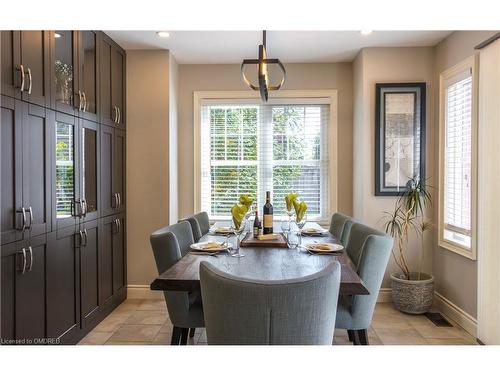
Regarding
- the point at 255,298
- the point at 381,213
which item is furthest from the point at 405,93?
the point at 255,298

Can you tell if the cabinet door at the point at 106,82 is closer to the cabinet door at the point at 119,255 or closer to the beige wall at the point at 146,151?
the beige wall at the point at 146,151

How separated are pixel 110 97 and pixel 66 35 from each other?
82 cm

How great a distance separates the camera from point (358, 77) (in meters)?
3.68

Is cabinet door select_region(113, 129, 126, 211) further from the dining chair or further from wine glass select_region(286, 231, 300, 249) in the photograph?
Answer: wine glass select_region(286, 231, 300, 249)

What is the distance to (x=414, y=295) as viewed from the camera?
10.3 feet

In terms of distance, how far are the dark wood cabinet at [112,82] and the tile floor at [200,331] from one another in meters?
1.74

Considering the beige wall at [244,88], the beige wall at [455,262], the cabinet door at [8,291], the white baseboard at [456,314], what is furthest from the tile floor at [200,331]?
the beige wall at [244,88]

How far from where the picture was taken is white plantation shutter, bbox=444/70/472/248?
2.87 metres

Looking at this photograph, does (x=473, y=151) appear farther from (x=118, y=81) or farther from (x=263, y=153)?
(x=118, y=81)

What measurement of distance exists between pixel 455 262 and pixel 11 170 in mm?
3358

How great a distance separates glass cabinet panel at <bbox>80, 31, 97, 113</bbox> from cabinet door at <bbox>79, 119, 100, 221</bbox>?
0.17m

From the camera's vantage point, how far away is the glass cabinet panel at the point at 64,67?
2.33 metres

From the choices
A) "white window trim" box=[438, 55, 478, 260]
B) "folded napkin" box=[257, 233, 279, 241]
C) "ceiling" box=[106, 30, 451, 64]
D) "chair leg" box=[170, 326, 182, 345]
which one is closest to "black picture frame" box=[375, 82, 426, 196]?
"white window trim" box=[438, 55, 478, 260]
